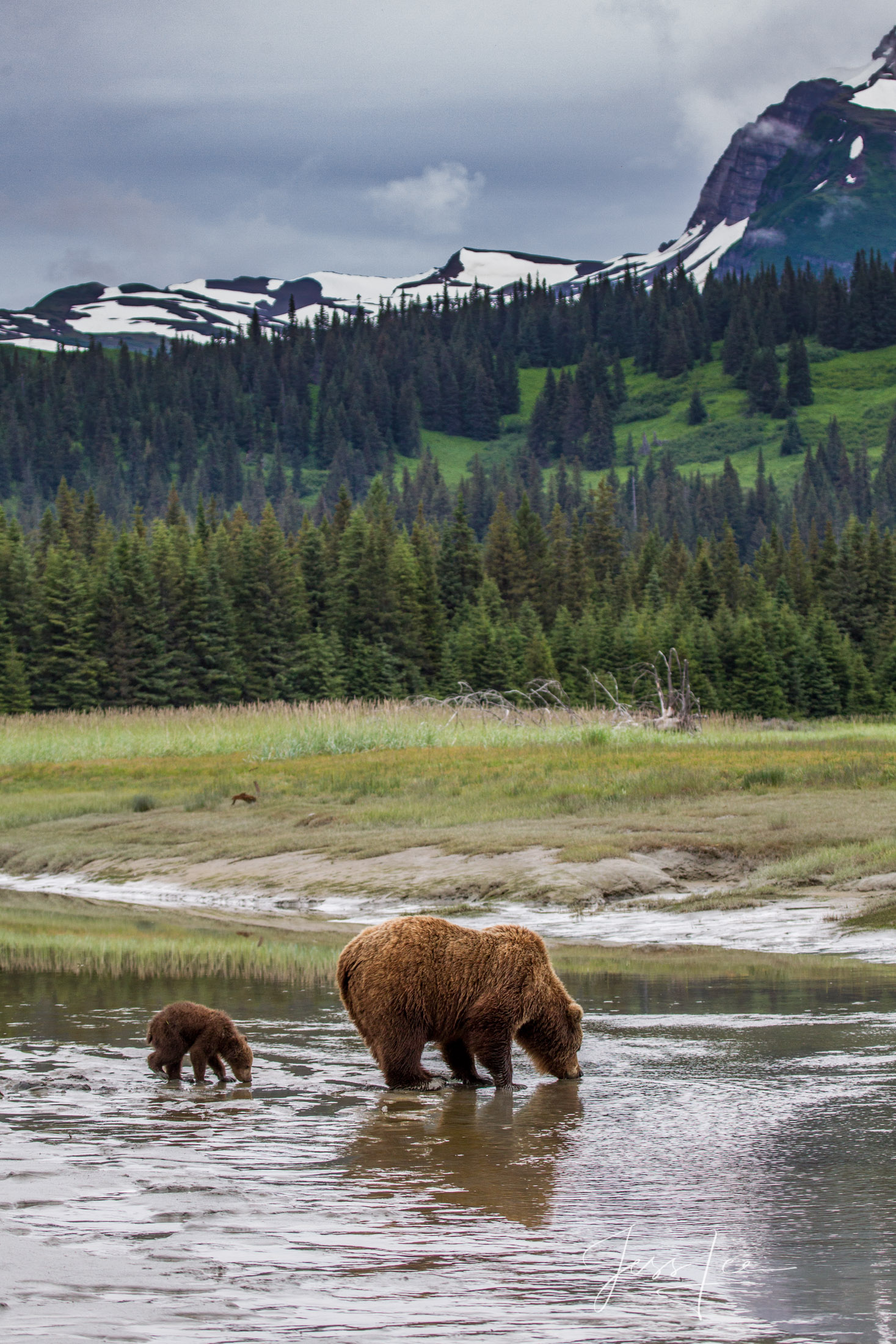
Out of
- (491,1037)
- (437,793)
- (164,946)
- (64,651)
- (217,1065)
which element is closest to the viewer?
(491,1037)

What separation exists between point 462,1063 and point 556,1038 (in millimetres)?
710

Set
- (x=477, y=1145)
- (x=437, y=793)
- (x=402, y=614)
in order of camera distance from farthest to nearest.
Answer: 1. (x=402, y=614)
2. (x=437, y=793)
3. (x=477, y=1145)

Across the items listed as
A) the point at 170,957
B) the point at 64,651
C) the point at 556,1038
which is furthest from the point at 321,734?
the point at 64,651

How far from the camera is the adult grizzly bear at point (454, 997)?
9281mm

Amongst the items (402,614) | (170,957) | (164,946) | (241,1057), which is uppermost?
(402,614)

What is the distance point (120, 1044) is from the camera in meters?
11.1

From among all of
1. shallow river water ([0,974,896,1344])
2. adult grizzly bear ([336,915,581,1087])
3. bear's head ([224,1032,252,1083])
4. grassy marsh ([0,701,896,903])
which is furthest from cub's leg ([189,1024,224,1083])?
grassy marsh ([0,701,896,903])

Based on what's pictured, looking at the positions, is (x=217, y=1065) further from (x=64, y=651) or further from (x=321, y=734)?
(x=64, y=651)

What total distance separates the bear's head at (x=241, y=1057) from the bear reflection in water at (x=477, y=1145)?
113 cm

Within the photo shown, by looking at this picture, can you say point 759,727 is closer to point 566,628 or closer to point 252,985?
point 566,628

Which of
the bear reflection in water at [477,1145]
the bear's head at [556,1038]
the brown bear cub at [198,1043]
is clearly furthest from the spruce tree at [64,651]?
the bear reflection in water at [477,1145]

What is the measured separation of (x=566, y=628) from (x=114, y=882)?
249ft

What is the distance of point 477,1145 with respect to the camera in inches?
321

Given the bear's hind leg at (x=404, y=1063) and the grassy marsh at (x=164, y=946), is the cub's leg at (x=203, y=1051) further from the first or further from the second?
the grassy marsh at (x=164, y=946)
